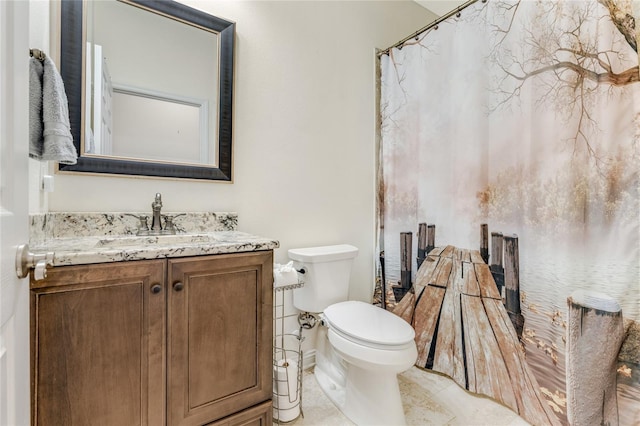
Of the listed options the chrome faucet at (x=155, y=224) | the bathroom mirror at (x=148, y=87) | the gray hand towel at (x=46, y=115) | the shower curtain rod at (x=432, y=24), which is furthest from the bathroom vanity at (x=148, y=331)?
the shower curtain rod at (x=432, y=24)

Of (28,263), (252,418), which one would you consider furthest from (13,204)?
(252,418)

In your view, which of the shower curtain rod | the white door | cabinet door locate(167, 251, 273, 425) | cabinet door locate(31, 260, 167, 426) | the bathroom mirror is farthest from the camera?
the shower curtain rod

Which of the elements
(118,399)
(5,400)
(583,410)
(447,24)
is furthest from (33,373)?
(447,24)

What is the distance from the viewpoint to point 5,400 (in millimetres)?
481

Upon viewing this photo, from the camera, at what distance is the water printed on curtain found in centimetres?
115

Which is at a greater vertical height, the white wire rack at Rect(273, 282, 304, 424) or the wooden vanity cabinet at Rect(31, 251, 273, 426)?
the wooden vanity cabinet at Rect(31, 251, 273, 426)

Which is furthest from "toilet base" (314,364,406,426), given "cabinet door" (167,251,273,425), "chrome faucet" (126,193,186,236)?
"chrome faucet" (126,193,186,236)

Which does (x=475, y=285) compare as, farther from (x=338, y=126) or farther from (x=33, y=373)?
(x=33, y=373)

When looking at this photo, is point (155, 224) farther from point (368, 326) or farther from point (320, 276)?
point (368, 326)

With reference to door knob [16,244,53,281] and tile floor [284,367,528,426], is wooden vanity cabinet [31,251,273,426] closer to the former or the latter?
door knob [16,244,53,281]

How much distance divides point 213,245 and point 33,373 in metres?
0.56

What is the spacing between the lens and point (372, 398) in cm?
141

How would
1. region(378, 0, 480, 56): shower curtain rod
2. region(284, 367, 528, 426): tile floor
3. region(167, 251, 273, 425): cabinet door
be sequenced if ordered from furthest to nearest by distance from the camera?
region(378, 0, 480, 56): shower curtain rod → region(284, 367, 528, 426): tile floor → region(167, 251, 273, 425): cabinet door

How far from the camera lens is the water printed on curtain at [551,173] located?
1.15m
